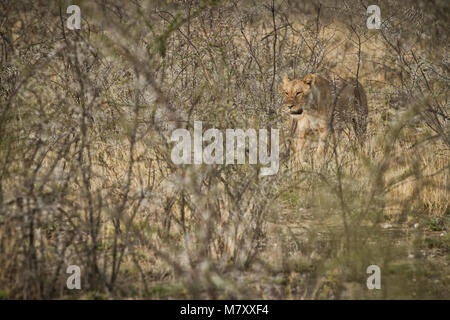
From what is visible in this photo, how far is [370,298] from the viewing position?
12.0 ft

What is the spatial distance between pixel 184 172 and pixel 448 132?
11.8 ft

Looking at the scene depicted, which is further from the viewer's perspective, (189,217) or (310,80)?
(310,80)

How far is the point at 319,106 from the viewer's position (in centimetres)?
745

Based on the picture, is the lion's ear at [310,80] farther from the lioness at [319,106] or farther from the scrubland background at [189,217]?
the scrubland background at [189,217]

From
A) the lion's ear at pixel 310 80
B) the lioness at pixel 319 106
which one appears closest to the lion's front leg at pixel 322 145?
the lioness at pixel 319 106

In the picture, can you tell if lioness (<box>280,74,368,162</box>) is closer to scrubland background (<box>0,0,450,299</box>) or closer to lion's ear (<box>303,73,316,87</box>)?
lion's ear (<box>303,73,316,87</box>)

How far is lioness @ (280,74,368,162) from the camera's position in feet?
23.6

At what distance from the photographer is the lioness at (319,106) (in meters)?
7.20

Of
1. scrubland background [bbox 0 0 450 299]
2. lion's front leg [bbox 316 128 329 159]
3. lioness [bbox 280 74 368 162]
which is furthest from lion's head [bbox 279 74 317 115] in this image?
scrubland background [bbox 0 0 450 299]

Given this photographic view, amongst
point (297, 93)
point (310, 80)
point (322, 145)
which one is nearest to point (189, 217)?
point (322, 145)

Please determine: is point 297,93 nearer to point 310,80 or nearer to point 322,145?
point 310,80
